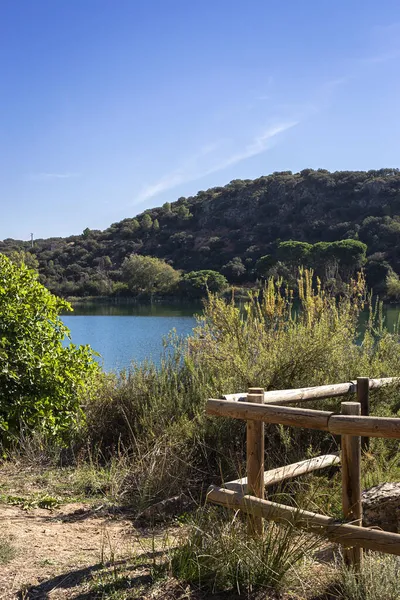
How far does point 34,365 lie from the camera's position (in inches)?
249

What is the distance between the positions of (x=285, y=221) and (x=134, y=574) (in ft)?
214

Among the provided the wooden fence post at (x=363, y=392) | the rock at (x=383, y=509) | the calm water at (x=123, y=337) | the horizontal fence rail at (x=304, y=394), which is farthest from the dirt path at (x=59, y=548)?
the calm water at (x=123, y=337)

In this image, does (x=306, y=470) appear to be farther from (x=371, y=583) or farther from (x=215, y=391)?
(x=215, y=391)

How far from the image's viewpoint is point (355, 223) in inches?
2293

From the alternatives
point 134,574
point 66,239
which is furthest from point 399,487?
point 66,239

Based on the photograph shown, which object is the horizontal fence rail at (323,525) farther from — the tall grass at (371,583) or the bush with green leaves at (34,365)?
the bush with green leaves at (34,365)

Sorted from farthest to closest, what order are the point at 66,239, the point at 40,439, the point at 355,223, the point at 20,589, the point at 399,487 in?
the point at 66,239 → the point at 355,223 → the point at 40,439 → the point at 399,487 → the point at 20,589

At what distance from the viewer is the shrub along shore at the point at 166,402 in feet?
18.4

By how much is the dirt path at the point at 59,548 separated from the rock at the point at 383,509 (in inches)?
65.4

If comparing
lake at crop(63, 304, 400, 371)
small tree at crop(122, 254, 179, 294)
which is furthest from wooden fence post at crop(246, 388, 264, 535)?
small tree at crop(122, 254, 179, 294)

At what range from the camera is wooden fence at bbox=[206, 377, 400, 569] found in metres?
3.18

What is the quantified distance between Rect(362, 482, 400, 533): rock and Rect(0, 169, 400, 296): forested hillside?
43642mm

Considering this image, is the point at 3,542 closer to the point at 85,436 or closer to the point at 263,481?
the point at 263,481

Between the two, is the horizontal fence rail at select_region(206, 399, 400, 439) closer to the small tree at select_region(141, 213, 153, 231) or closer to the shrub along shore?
the shrub along shore
